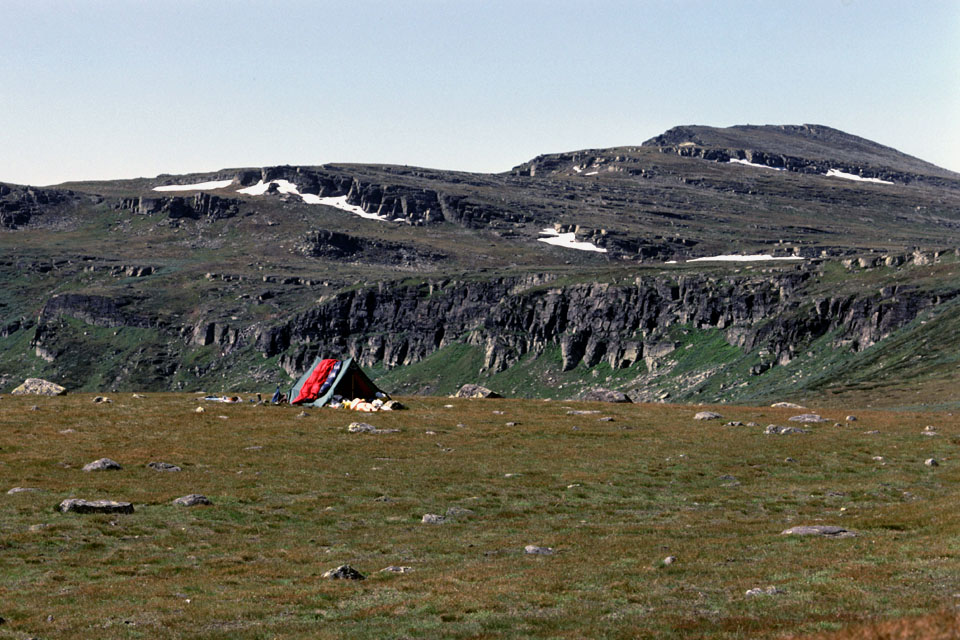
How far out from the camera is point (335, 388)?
89.9 m

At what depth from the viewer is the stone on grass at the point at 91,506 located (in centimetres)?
4047

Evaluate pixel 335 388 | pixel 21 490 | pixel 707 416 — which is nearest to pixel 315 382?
pixel 335 388

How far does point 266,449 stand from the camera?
201 ft

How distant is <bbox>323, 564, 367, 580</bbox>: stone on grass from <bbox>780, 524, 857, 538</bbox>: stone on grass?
16.5 m

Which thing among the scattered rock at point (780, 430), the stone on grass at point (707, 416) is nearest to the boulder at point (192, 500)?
the scattered rock at point (780, 430)

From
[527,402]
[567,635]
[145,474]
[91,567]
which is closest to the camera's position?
[567,635]

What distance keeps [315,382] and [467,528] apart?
5396cm

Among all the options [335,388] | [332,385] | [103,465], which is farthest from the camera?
[332,385]

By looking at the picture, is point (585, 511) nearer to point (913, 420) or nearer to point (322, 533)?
point (322, 533)

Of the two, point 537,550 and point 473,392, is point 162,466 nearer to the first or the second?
point 537,550

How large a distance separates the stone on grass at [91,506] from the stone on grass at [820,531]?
1081 inches

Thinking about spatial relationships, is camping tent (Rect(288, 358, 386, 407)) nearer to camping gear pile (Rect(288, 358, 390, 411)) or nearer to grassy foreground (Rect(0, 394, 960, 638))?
camping gear pile (Rect(288, 358, 390, 411))

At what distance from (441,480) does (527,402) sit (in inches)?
1910

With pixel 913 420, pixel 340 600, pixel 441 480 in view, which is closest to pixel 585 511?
pixel 441 480
